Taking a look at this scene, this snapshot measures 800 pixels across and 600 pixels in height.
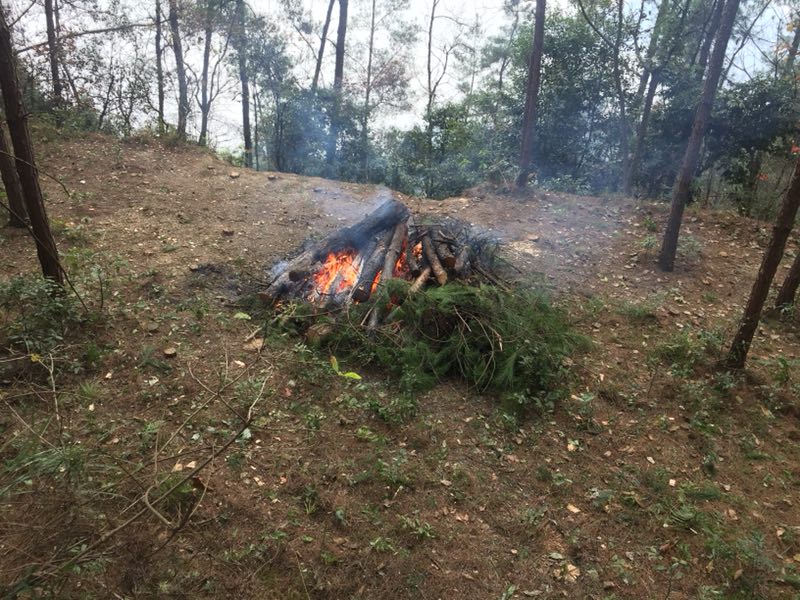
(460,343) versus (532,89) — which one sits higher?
(532,89)

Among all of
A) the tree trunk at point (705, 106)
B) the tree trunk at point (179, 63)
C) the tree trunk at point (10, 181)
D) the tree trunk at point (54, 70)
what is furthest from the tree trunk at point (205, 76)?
the tree trunk at point (705, 106)

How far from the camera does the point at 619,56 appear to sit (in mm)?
12797

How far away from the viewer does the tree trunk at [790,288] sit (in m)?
6.13

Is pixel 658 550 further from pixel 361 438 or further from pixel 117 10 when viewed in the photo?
pixel 117 10

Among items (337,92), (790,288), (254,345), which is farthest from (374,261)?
(337,92)

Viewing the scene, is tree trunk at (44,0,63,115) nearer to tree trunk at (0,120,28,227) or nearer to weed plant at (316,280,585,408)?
tree trunk at (0,120,28,227)

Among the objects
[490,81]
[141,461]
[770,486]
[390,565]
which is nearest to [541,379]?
[770,486]

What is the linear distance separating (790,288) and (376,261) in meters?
5.97

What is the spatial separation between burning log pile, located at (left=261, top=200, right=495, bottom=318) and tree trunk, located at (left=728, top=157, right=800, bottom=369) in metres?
2.97

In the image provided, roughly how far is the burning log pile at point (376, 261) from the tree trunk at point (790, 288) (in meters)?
4.27

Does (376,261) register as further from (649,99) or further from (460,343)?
(649,99)

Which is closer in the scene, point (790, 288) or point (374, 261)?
point (374, 261)

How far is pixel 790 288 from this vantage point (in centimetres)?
625

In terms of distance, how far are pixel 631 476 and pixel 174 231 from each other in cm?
716
